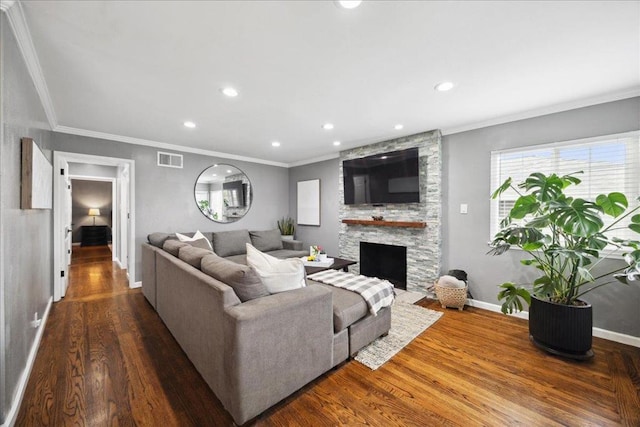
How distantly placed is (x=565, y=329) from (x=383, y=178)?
9.00ft

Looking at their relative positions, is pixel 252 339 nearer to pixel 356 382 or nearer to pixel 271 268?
pixel 271 268

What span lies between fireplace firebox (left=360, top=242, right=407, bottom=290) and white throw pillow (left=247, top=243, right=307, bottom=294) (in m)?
2.56

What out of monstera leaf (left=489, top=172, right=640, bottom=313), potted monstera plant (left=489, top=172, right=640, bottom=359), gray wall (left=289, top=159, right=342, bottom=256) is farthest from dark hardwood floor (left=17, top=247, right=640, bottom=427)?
gray wall (left=289, top=159, right=342, bottom=256)

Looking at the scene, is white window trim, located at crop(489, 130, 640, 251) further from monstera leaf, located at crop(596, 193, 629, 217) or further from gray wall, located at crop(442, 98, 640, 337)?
monstera leaf, located at crop(596, 193, 629, 217)

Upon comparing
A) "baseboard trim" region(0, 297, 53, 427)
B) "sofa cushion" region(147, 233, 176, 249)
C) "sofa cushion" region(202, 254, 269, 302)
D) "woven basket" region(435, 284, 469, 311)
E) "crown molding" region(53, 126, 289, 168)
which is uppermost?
"crown molding" region(53, 126, 289, 168)

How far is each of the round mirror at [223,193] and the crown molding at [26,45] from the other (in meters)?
2.40

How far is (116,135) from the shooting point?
12.6 ft

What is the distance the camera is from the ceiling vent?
14.1 feet

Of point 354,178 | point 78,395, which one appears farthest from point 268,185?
point 78,395

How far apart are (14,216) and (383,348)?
291cm

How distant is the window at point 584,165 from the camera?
96.4 inches

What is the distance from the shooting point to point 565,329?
221 centimetres

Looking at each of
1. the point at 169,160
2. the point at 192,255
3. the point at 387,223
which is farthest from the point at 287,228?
the point at 192,255

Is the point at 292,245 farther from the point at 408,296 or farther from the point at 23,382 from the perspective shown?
the point at 23,382
